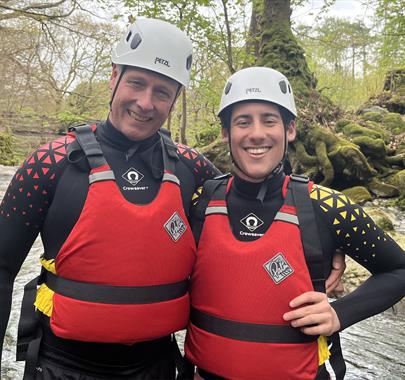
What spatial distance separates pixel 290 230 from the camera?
182 cm

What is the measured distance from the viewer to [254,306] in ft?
5.81

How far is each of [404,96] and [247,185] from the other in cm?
1429

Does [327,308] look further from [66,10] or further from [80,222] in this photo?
[66,10]

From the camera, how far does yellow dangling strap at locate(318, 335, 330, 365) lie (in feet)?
5.89

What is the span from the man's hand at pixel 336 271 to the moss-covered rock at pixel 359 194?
696cm

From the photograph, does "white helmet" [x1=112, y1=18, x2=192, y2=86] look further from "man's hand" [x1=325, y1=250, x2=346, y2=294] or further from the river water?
the river water

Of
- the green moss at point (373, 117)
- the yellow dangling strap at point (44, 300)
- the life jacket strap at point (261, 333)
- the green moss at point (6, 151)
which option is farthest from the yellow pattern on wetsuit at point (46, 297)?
the green moss at point (6, 151)

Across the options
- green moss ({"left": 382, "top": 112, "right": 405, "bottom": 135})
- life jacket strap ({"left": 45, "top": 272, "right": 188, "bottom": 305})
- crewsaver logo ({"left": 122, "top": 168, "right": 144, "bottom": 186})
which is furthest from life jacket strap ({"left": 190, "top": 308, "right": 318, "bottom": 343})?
green moss ({"left": 382, "top": 112, "right": 405, "bottom": 135})

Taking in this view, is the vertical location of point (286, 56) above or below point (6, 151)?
above

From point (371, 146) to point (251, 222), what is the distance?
8.51m

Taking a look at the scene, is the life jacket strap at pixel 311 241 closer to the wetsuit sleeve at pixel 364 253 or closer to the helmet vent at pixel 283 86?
the wetsuit sleeve at pixel 364 253

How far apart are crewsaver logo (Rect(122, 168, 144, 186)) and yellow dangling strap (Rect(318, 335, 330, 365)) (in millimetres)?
1117

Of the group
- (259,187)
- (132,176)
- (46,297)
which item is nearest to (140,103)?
(132,176)

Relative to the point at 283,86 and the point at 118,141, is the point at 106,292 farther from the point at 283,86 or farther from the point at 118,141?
the point at 283,86
